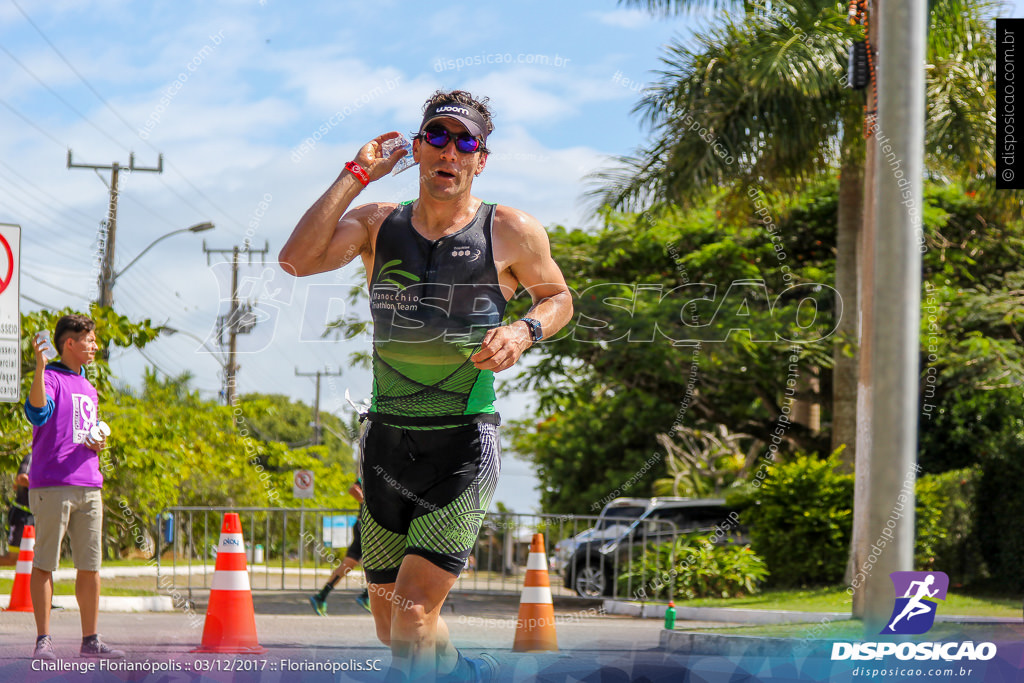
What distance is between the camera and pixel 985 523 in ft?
47.2

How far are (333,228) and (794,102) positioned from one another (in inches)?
427

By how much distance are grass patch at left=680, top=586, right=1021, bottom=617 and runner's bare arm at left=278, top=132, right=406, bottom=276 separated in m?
9.04

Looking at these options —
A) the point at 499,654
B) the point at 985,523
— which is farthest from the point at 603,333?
the point at 499,654

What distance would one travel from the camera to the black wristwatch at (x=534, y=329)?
10.7 feet

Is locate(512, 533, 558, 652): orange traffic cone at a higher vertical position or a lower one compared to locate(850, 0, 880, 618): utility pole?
lower

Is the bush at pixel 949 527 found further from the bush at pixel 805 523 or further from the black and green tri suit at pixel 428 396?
the black and green tri suit at pixel 428 396

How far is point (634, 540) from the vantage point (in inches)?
565

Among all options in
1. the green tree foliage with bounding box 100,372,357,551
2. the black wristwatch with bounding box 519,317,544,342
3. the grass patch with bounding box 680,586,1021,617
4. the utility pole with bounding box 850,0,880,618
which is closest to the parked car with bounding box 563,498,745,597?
the grass patch with bounding box 680,586,1021,617

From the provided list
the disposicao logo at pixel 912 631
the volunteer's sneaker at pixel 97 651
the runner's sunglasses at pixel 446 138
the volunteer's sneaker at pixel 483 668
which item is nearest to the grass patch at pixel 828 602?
the disposicao logo at pixel 912 631

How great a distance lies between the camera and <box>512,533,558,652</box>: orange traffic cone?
6926 mm

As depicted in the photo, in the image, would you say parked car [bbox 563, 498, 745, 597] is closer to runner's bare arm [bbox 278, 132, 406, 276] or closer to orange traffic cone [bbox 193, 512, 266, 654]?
orange traffic cone [bbox 193, 512, 266, 654]

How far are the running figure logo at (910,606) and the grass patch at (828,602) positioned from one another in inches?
207

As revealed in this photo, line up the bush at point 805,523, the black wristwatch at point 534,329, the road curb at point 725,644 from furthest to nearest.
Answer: the bush at point 805,523 < the road curb at point 725,644 < the black wristwatch at point 534,329

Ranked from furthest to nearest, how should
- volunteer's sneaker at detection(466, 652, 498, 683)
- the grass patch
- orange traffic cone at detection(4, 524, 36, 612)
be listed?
the grass patch < orange traffic cone at detection(4, 524, 36, 612) < volunteer's sneaker at detection(466, 652, 498, 683)
